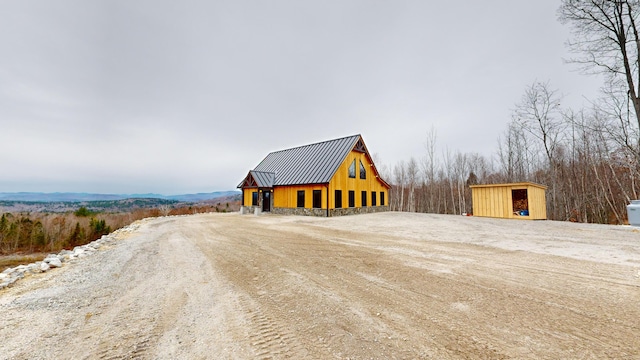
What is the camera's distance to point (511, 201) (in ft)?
50.0

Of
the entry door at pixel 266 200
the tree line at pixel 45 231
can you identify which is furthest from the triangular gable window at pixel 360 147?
the tree line at pixel 45 231

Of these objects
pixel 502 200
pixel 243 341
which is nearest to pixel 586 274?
pixel 243 341

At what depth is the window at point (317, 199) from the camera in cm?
1860

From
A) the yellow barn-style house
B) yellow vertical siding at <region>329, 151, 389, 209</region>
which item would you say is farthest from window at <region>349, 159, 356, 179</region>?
yellow vertical siding at <region>329, 151, 389, 209</region>

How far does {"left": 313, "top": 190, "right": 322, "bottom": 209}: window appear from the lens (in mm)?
18603

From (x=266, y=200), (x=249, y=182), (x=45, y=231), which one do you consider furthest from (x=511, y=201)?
(x=45, y=231)

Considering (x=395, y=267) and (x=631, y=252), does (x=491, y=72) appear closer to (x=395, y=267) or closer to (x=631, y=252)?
(x=631, y=252)

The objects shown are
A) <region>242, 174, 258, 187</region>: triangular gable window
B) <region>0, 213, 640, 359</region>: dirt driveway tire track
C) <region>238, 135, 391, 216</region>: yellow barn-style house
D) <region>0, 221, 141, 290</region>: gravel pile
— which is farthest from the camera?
<region>242, 174, 258, 187</region>: triangular gable window

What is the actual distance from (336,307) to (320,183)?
15237mm

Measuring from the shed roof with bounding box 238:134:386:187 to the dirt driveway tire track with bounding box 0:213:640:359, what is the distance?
44.0ft

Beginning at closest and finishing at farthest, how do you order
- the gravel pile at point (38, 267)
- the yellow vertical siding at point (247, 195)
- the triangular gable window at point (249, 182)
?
1. the gravel pile at point (38, 267)
2. the triangular gable window at point (249, 182)
3. the yellow vertical siding at point (247, 195)

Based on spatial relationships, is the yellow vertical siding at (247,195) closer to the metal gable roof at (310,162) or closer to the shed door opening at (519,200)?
the metal gable roof at (310,162)

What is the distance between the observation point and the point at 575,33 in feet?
37.4

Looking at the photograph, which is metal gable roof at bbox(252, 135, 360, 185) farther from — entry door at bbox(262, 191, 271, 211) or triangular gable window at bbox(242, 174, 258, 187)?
entry door at bbox(262, 191, 271, 211)
